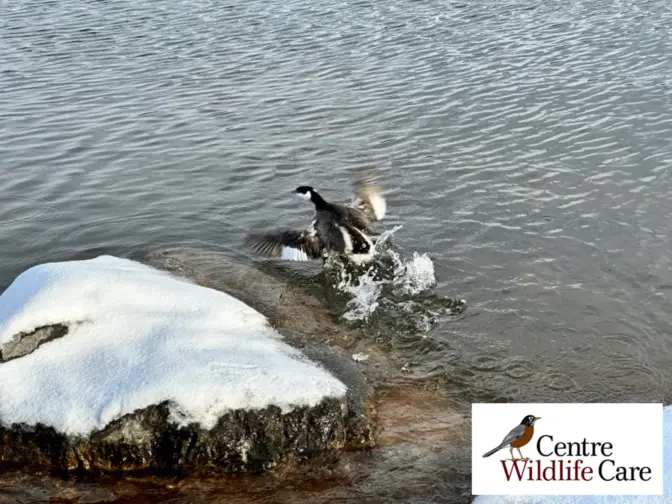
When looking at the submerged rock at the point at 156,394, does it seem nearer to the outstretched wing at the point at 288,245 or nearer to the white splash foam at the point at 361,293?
the white splash foam at the point at 361,293

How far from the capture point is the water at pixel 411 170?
7559 mm

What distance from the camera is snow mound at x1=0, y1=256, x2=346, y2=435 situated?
19.8 ft

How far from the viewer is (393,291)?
30.7 ft

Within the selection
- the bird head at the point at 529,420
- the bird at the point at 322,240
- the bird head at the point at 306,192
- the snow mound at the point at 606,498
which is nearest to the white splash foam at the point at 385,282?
the bird at the point at 322,240

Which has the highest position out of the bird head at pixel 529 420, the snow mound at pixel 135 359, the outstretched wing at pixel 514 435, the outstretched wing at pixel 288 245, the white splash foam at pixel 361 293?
A: the outstretched wing at pixel 288 245

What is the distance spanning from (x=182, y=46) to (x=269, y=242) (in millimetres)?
12159

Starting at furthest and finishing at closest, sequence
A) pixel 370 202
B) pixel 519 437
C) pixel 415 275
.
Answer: pixel 370 202
pixel 415 275
pixel 519 437

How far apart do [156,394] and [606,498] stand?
320 cm

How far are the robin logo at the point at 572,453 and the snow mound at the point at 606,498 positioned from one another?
4 cm

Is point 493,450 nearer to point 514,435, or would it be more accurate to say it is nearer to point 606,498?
point 514,435

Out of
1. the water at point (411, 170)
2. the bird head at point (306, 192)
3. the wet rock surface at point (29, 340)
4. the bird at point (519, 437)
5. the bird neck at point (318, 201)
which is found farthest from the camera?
the bird head at point (306, 192)

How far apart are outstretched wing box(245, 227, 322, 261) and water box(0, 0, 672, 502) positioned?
0.98 feet

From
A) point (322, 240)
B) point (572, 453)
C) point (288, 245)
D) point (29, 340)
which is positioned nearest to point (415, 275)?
point (322, 240)

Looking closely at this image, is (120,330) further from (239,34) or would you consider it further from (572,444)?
(239,34)
